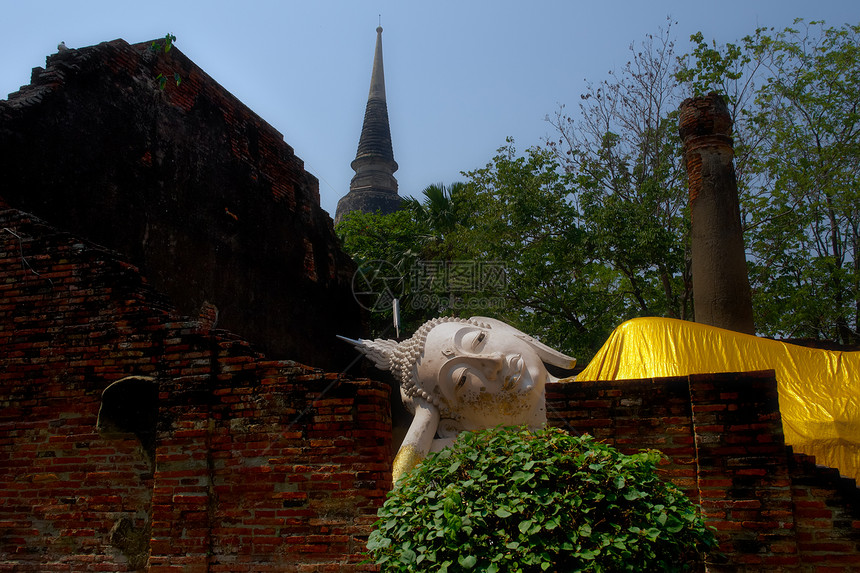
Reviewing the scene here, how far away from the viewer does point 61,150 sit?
271 inches

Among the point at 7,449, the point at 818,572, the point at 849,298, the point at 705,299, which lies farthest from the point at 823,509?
the point at 849,298

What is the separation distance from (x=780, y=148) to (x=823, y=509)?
13.4 meters

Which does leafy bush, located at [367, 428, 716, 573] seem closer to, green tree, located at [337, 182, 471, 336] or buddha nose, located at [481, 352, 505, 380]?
buddha nose, located at [481, 352, 505, 380]

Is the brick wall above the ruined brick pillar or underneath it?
underneath

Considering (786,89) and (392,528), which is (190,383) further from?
(786,89)

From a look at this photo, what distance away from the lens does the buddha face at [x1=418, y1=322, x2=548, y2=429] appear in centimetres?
627

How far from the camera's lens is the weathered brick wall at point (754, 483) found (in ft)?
13.0

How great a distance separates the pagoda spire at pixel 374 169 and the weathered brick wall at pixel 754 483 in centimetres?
2316

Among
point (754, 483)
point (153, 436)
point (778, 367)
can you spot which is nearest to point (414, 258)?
point (778, 367)

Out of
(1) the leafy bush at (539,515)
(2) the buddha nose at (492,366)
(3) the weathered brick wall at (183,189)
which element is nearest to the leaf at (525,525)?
(1) the leafy bush at (539,515)

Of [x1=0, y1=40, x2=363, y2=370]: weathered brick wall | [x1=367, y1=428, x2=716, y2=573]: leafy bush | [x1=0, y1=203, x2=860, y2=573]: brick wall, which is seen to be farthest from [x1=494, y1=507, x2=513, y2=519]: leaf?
[x1=0, y1=40, x2=363, y2=370]: weathered brick wall

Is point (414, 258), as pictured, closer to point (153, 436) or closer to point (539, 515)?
point (153, 436)

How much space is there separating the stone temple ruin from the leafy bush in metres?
0.82

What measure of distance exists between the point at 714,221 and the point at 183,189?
21.4ft
